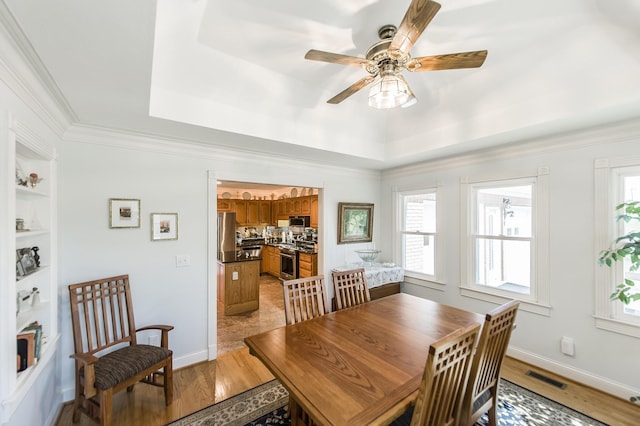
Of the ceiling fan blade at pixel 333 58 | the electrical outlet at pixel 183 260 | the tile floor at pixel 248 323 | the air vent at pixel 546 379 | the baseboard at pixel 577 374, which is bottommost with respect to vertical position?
the tile floor at pixel 248 323

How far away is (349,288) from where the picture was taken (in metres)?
2.56

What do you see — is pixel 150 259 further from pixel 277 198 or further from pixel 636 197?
pixel 277 198

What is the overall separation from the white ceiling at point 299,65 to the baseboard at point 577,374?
7.55ft

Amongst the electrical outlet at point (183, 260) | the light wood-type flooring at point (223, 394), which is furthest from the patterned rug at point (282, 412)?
the electrical outlet at point (183, 260)

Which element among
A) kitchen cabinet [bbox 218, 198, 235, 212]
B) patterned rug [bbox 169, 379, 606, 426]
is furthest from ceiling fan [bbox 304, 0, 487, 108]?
kitchen cabinet [bbox 218, 198, 235, 212]

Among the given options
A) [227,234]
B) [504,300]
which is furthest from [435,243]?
[227,234]

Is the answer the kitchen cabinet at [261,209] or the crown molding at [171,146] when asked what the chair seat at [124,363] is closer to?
the crown molding at [171,146]

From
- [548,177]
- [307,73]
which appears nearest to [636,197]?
[548,177]

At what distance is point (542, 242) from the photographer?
2.70m

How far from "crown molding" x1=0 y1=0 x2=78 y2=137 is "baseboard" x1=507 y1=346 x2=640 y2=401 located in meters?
4.59

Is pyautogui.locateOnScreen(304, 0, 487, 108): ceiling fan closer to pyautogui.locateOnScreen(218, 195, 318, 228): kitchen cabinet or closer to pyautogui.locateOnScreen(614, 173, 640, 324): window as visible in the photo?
pyautogui.locateOnScreen(614, 173, 640, 324): window

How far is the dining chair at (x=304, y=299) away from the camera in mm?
2106

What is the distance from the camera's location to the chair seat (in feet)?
5.82

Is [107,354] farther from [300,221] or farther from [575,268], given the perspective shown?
[300,221]
